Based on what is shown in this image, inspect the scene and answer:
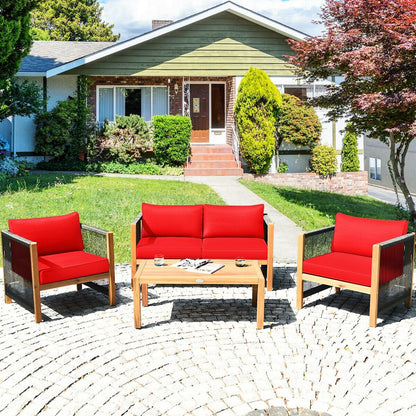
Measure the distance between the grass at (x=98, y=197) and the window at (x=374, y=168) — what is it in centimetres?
1533

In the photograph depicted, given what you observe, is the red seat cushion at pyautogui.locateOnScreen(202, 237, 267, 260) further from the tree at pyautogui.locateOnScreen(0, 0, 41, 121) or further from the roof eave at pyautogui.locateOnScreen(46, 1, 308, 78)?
the roof eave at pyautogui.locateOnScreen(46, 1, 308, 78)

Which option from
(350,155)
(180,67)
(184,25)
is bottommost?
(350,155)

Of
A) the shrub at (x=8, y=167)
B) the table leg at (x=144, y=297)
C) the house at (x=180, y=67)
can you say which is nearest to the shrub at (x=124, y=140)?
the house at (x=180, y=67)

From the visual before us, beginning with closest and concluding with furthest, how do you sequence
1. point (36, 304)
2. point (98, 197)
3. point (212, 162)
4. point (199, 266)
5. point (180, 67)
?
point (36, 304), point (199, 266), point (98, 197), point (212, 162), point (180, 67)

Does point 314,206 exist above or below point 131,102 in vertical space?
below

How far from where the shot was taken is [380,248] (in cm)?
606

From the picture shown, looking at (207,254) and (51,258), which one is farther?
(207,254)

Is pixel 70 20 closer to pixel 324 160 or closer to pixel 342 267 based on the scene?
pixel 324 160

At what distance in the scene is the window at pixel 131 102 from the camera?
20.7 m

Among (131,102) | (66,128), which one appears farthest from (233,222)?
(131,102)

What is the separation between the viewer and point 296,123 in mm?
18906

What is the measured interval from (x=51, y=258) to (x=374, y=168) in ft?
81.4

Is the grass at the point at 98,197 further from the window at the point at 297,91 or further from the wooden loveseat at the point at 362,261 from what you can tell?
the window at the point at 297,91

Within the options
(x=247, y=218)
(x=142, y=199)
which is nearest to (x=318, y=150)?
(x=142, y=199)
